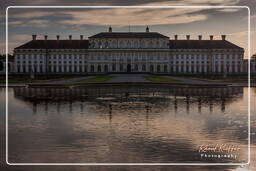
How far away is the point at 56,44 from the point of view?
→ 66.2 meters

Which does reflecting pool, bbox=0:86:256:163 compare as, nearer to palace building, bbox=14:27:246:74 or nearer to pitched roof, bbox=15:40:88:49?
palace building, bbox=14:27:246:74

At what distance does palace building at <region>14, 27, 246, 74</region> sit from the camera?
64812 millimetres

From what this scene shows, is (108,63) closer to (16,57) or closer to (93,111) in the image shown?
(16,57)

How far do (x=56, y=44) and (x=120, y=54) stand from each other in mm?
10390

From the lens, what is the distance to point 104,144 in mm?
6043

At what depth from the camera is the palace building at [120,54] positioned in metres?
64.8

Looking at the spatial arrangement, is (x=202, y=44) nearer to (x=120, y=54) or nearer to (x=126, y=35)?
(x=126, y=35)

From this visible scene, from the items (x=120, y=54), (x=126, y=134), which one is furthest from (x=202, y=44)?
(x=126, y=134)

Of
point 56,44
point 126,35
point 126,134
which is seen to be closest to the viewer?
point 126,134

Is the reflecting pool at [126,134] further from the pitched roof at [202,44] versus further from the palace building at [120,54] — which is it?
the pitched roof at [202,44]

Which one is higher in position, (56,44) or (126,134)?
(56,44)

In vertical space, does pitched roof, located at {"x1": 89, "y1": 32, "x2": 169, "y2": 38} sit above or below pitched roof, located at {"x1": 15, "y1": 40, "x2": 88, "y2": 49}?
above

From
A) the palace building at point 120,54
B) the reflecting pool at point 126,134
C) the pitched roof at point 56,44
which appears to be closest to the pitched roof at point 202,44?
the palace building at point 120,54

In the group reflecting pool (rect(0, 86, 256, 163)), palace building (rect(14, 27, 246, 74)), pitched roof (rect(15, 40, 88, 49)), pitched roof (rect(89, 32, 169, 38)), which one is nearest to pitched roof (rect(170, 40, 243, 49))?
palace building (rect(14, 27, 246, 74))
